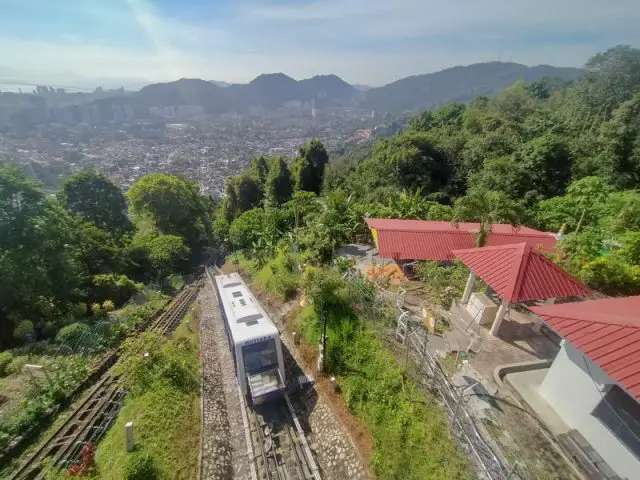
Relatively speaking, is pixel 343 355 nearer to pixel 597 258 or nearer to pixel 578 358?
pixel 578 358

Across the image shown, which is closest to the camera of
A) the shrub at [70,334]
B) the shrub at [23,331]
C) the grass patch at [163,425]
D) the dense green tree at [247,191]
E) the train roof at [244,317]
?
the grass patch at [163,425]

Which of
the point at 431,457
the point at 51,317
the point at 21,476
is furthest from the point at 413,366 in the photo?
the point at 51,317

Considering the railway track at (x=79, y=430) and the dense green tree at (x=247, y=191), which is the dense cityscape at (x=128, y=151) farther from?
the railway track at (x=79, y=430)

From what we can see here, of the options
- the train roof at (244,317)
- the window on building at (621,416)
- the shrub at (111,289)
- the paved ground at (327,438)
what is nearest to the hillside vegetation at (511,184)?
the train roof at (244,317)

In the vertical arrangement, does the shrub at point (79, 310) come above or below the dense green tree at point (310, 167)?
below

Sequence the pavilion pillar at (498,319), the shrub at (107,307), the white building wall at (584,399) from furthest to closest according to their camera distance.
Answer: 1. the shrub at (107,307)
2. the pavilion pillar at (498,319)
3. the white building wall at (584,399)

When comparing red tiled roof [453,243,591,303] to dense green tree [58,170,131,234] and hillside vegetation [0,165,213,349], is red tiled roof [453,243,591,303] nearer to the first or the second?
hillside vegetation [0,165,213,349]

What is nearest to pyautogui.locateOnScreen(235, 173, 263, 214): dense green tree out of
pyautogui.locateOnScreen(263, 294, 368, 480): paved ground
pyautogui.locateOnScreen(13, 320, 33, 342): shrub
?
pyautogui.locateOnScreen(13, 320, 33, 342): shrub
